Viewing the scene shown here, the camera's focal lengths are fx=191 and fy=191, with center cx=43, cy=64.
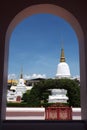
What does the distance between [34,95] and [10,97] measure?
10071 mm

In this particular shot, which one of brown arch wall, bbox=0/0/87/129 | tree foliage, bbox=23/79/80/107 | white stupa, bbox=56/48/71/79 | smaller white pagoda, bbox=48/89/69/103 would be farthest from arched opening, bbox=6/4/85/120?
white stupa, bbox=56/48/71/79

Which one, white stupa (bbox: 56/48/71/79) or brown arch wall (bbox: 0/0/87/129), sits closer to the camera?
brown arch wall (bbox: 0/0/87/129)

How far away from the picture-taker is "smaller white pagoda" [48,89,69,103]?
16.1 m

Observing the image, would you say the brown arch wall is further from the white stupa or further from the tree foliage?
the white stupa

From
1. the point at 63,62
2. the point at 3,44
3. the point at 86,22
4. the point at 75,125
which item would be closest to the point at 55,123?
the point at 75,125

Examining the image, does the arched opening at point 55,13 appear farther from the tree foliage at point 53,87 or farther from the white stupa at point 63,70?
the white stupa at point 63,70

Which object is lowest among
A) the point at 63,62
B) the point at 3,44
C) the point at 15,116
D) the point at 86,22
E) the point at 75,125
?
the point at 15,116

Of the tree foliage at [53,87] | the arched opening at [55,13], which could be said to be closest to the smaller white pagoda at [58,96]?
the tree foliage at [53,87]

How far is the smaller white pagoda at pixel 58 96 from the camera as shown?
1609cm

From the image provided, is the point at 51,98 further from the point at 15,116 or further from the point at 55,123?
the point at 55,123

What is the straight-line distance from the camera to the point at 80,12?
116 inches

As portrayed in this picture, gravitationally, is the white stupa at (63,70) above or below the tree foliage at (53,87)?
above

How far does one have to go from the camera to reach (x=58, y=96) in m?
16.7

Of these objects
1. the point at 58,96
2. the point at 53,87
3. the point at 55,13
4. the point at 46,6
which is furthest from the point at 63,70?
the point at 46,6
